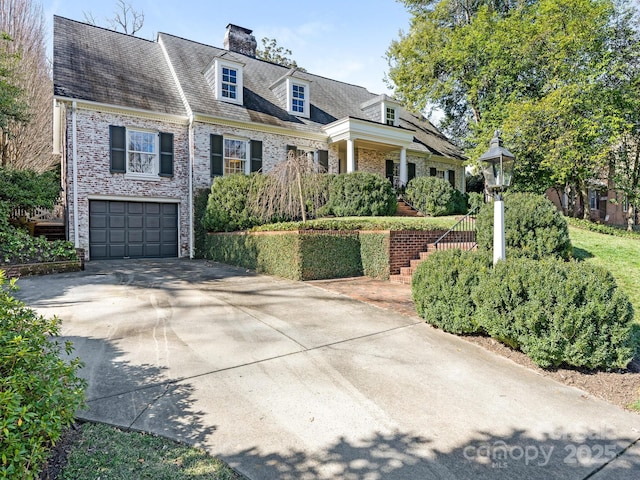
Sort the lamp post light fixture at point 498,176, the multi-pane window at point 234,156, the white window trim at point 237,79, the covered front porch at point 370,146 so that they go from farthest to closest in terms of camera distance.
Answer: the covered front porch at point 370,146
the white window trim at point 237,79
the multi-pane window at point 234,156
the lamp post light fixture at point 498,176

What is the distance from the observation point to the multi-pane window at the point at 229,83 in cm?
1482

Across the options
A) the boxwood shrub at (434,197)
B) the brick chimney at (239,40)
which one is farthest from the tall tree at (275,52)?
the boxwood shrub at (434,197)

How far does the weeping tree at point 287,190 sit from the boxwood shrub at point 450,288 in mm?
5766

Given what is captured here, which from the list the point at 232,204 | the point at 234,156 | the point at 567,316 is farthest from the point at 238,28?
the point at 567,316

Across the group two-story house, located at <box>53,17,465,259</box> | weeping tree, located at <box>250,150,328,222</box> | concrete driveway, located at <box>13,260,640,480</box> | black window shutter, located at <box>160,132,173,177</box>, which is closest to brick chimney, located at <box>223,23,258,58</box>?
two-story house, located at <box>53,17,465,259</box>

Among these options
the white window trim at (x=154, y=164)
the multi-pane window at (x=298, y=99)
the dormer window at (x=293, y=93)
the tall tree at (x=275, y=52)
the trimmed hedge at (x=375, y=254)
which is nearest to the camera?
the trimmed hedge at (x=375, y=254)

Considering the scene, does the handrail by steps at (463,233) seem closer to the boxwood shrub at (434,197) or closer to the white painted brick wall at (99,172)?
the boxwood shrub at (434,197)

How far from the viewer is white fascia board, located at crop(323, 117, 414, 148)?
51.3 ft

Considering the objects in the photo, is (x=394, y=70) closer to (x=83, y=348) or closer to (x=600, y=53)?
(x=600, y=53)

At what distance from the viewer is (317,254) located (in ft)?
27.9

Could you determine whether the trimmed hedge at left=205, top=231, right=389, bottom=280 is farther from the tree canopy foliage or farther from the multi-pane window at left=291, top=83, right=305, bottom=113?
the tree canopy foliage

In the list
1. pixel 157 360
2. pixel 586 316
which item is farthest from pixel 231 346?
pixel 586 316

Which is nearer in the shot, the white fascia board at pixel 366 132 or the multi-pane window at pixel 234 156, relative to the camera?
the multi-pane window at pixel 234 156

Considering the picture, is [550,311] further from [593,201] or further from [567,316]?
[593,201]
